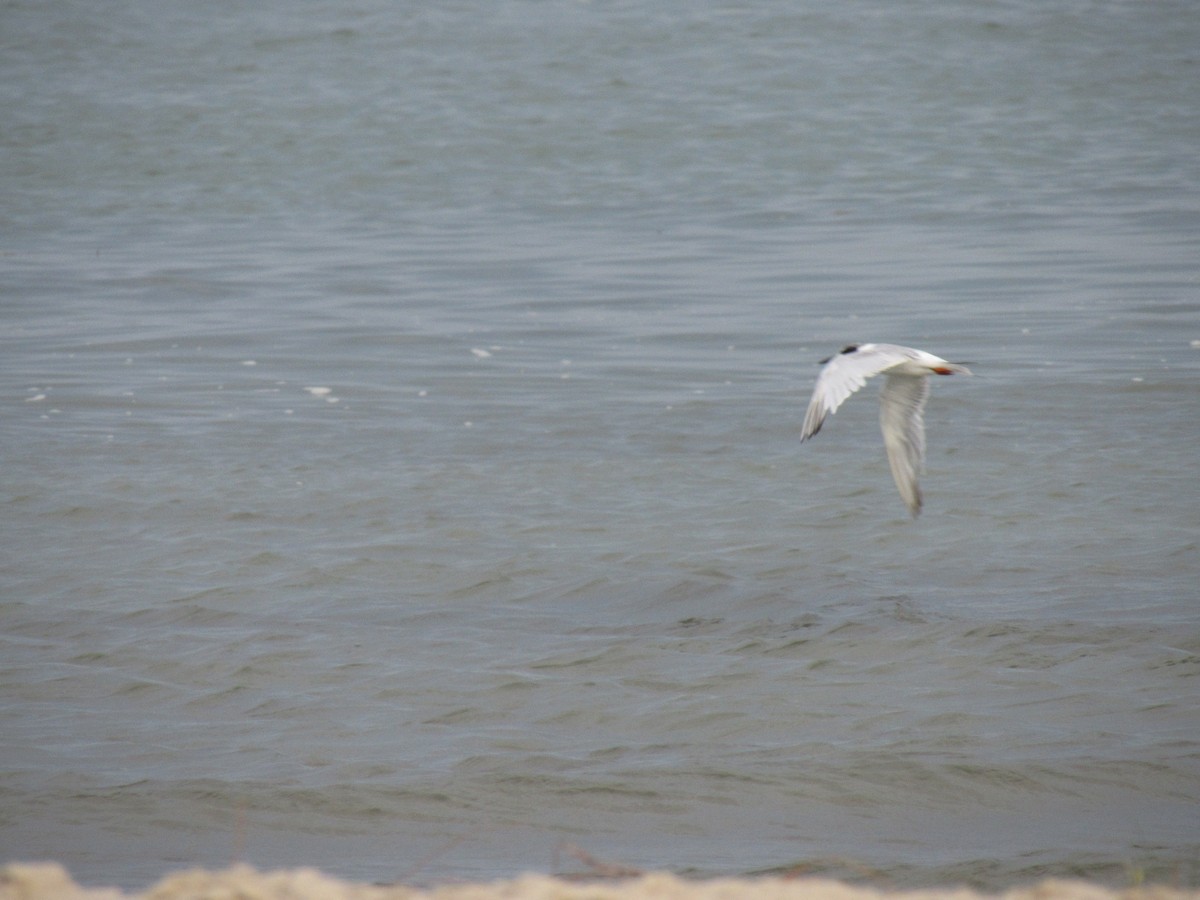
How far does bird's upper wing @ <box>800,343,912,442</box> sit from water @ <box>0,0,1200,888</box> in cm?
95

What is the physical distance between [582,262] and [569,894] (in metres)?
12.8

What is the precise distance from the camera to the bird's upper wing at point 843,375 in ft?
20.6

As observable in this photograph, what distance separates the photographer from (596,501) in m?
8.81

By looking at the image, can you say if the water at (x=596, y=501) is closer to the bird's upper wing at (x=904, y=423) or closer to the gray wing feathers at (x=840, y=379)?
the bird's upper wing at (x=904, y=423)

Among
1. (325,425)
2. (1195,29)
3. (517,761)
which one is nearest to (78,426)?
(325,425)

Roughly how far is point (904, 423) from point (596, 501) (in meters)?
1.92

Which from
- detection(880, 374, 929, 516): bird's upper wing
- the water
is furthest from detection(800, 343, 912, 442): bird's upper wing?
the water

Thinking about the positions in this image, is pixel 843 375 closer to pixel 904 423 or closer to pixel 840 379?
pixel 840 379

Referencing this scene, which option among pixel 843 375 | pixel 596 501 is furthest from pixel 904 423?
pixel 596 501

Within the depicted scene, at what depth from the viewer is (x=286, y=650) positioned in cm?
659

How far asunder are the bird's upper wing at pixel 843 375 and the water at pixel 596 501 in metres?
0.95

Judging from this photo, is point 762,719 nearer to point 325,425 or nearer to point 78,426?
point 325,425

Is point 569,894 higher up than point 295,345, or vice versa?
point 569,894

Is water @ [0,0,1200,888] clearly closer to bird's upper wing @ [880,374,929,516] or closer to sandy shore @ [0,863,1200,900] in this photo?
bird's upper wing @ [880,374,929,516]
